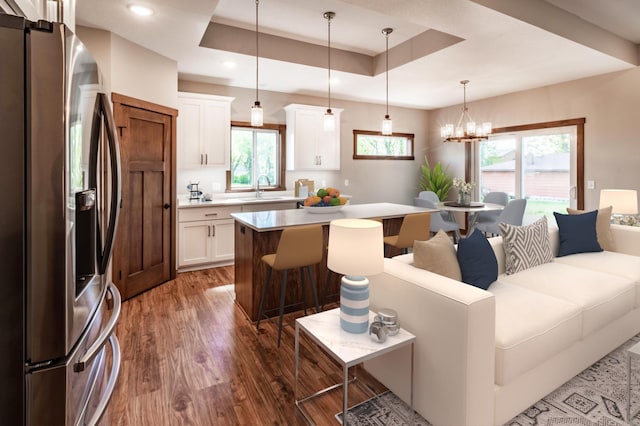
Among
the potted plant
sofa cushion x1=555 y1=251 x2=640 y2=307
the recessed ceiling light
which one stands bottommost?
sofa cushion x1=555 y1=251 x2=640 y2=307

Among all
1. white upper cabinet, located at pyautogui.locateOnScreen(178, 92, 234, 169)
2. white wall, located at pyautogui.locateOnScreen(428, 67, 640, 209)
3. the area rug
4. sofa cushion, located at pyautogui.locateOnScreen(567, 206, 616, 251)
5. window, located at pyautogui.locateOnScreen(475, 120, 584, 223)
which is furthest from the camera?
window, located at pyautogui.locateOnScreen(475, 120, 584, 223)

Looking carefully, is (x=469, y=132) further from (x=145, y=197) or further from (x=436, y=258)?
(x=145, y=197)

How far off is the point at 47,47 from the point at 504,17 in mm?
3260

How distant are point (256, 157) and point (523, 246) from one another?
410 centimetres

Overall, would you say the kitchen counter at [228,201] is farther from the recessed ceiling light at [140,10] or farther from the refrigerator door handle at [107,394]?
the refrigerator door handle at [107,394]

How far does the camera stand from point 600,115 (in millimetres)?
4832

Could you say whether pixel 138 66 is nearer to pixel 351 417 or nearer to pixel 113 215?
pixel 113 215

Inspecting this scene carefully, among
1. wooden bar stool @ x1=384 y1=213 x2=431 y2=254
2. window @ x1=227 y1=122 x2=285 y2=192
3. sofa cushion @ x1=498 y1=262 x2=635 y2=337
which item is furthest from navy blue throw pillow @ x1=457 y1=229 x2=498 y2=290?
window @ x1=227 y1=122 x2=285 y2=192

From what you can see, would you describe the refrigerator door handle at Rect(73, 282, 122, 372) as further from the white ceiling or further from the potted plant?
the potted plant

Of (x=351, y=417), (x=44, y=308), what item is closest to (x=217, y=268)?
(x=351, y=417)

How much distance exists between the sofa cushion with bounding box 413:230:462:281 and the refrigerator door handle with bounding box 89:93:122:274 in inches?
63.8

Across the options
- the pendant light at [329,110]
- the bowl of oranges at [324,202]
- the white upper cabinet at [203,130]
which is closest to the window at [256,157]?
the white upper cabinet at [203,130]

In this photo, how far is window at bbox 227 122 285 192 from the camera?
5.57 m

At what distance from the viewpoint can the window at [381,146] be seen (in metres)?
6.68
